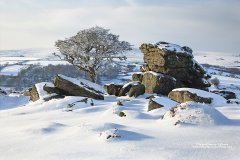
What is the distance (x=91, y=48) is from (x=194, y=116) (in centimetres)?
3831

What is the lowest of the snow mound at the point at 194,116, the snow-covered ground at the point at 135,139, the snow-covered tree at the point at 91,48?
the snow-covered ground at the point at 135,139

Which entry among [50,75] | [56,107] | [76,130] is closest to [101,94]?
[56,107]

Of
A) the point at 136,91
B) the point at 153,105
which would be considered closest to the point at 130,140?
the point at 153,105

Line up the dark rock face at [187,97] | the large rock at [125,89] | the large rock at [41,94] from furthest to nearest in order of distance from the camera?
the large rock at [125,89]
the large rock at [41,94]
the dark rock face at [187,97]

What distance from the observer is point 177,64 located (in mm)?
36656

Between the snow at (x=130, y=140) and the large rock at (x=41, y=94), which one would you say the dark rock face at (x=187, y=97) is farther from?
the snow at (x=130, y=140)

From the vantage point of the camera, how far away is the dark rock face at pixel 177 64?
1437 inches

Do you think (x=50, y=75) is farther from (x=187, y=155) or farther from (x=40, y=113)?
(x=187, y=155)

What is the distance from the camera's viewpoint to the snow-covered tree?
50594 mm

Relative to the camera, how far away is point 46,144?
40.0 feet

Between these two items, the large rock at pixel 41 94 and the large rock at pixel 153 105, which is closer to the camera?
the large rock at pixel 153 105

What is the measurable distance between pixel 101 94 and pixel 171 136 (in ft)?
56.6

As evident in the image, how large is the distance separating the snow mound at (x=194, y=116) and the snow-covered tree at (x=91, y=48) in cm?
3570

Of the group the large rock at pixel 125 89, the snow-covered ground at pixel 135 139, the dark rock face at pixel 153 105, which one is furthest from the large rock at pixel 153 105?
the large rock at pixel 125 89
